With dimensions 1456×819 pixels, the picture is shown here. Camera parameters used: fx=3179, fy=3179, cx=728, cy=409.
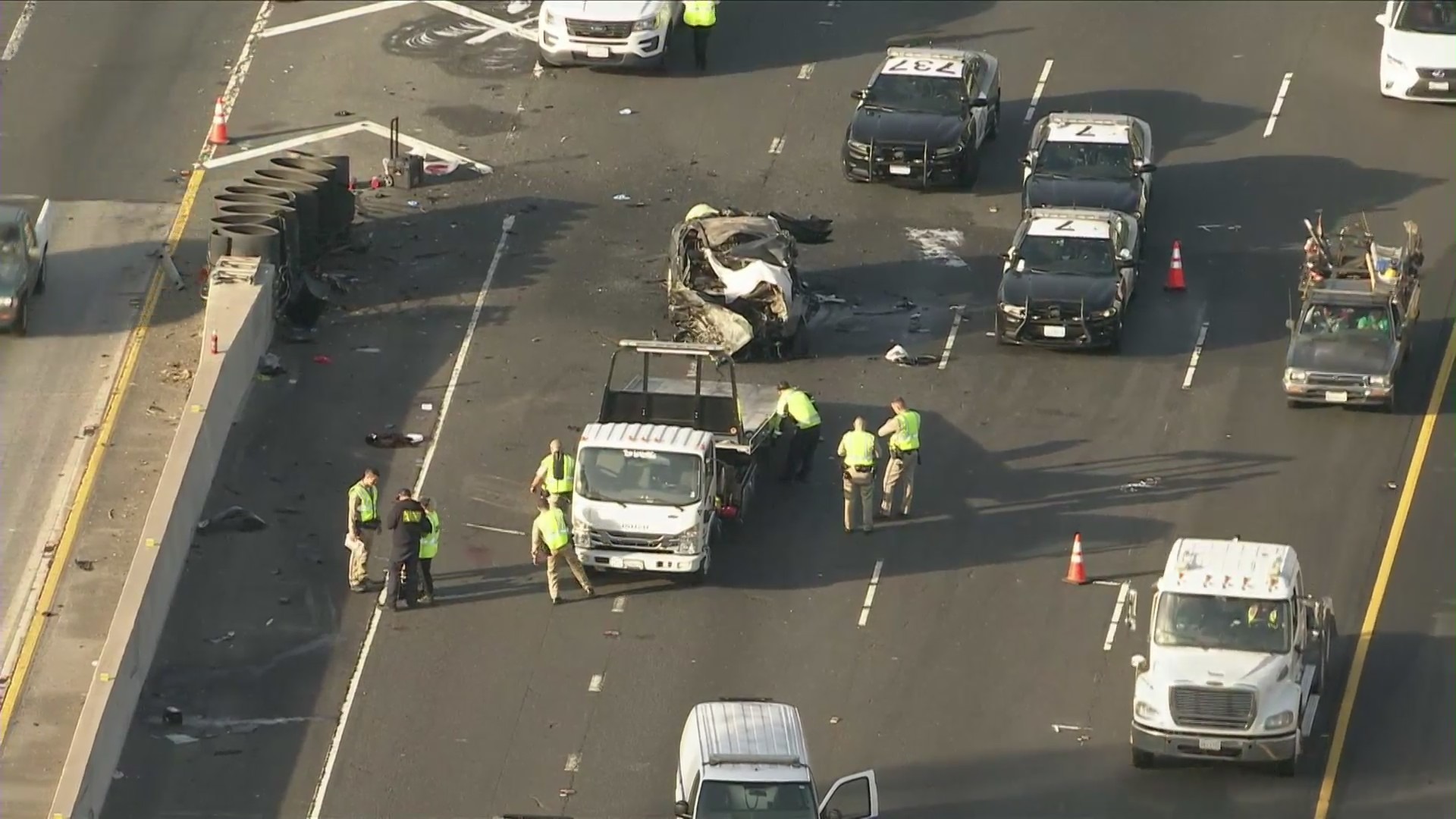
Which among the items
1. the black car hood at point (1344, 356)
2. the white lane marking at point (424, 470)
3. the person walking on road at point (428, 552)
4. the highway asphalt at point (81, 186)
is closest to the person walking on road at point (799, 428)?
the white lane marking at point (424, 470)

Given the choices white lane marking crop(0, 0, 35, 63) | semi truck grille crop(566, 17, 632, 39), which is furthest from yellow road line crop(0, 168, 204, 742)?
semi truck grille crop(566, 17, 632, 39)

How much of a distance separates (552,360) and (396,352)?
232cm

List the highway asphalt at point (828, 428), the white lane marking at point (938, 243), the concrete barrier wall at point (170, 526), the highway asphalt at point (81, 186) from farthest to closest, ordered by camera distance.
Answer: the white lane marking at point (938, 243) < the highway asphalt at point (81, 186) < the highway asphalt at point (828, 428) < the concrete barrier wall at point (170, 526)

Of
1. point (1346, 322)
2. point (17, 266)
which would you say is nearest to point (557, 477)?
point (17, 266)

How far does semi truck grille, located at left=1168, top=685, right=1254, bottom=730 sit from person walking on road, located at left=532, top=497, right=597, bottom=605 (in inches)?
327

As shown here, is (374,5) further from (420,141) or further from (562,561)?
(562,561)

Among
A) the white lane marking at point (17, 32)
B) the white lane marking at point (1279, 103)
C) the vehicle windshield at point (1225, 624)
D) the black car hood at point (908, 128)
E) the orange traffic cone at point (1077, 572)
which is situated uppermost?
the vehicle windshield at point (1225, 624)

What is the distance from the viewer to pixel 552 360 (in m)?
46.9

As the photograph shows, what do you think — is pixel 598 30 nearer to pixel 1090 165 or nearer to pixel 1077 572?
pixel 1090 165

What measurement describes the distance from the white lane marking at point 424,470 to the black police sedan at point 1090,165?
837 cm

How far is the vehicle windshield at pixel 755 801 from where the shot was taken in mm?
33219

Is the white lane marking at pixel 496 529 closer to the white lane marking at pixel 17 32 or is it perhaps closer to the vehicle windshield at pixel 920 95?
the vehicle windshield at pixel 920 95

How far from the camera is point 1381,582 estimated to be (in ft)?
136

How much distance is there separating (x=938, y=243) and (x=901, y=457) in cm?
876
